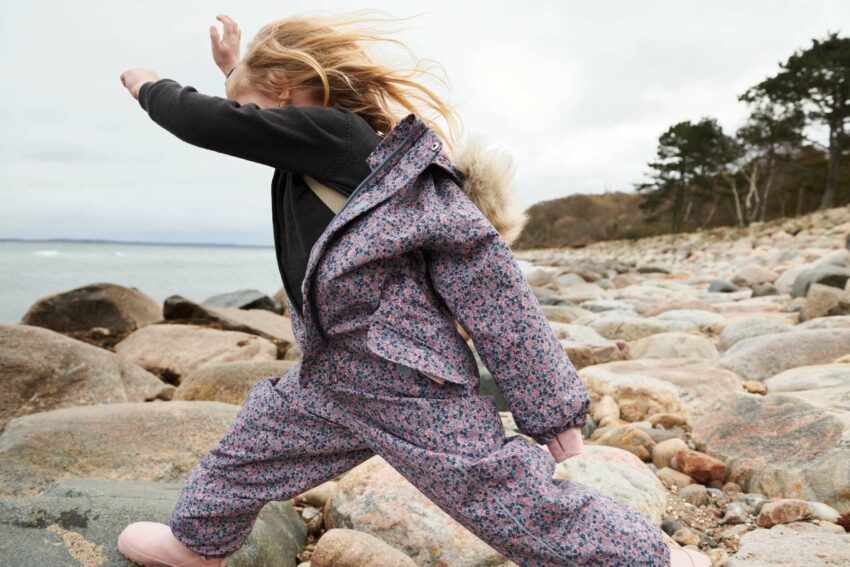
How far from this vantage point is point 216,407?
10.8 ft

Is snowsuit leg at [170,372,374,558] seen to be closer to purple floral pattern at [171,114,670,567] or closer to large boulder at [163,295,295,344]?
purple floral pattern at [171,114,670,567]

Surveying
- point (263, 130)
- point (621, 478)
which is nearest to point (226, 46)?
point (263, 130)

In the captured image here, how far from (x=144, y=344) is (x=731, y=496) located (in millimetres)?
5008

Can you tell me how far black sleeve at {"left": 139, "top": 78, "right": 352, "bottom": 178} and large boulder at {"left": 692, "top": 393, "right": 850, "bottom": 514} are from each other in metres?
2.27

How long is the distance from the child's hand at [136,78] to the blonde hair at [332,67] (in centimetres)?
28

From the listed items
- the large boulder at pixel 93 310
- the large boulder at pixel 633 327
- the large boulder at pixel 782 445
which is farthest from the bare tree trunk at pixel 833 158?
the large boulder at pixel 782 445

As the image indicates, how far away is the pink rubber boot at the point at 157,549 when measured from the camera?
2064 mm

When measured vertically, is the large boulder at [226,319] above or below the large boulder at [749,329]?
below

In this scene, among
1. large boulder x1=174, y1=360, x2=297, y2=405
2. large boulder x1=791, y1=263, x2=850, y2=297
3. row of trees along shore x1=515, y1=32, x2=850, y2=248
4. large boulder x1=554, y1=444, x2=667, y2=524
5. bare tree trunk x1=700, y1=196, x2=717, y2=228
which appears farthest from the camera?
bare tree trunk x1=700, y1=196, x2=717, y2=228

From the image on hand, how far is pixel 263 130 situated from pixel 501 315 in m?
0.77

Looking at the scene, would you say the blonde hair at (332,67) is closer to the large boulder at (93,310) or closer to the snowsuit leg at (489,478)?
the snowsuit leg at (489,478)

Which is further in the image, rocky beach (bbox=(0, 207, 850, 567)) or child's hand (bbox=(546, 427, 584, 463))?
rocky beach (bbox=(0, 207, 850, 567))

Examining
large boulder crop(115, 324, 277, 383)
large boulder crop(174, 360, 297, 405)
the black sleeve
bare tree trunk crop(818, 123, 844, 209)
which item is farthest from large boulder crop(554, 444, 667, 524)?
bare tree trunk crop(818, 123, 844, 209)

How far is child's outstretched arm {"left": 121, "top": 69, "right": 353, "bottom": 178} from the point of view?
1769 mm
